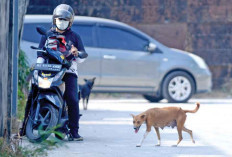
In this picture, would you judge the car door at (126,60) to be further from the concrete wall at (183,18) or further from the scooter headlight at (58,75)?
the scooter headlight at (58,75)

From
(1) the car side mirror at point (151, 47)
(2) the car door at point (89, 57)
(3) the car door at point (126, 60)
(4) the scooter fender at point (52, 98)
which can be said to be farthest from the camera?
(1) the car side mirror at point (151, 47)

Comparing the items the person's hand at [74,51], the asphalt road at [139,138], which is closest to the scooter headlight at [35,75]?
the person's hand at [74,51]

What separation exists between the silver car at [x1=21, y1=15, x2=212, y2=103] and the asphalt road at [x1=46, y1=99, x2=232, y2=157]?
2.11 metres

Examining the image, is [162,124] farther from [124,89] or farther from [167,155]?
[124,89]

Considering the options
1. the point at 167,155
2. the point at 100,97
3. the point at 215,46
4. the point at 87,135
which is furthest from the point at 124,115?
the point at 215,46

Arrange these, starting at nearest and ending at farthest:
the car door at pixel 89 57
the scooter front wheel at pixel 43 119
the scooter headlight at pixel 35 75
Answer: the scooter front wheel at pixel 43 119 → the scooter headlight at pixel 35 75 → the car door at pixel 89 57

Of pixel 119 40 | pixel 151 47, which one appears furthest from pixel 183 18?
pixel 119 40

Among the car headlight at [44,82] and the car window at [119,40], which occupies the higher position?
the car headlight at [44,82]

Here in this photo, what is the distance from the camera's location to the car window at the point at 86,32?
1614cm

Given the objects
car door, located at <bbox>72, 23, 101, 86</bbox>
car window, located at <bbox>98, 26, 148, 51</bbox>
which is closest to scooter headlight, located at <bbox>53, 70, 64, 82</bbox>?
car door, located at <bbox>72, 23, 101, 86</bbox>

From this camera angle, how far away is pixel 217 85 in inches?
803

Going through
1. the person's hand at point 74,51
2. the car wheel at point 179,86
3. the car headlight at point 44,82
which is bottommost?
the car wheel at point 179,86

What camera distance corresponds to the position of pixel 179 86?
1673 cm

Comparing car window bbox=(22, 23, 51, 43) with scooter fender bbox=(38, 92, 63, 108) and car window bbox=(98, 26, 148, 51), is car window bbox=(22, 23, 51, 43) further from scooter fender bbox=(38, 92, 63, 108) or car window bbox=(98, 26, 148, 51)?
scooter fender bbox=(38, 92, 63, 108)
